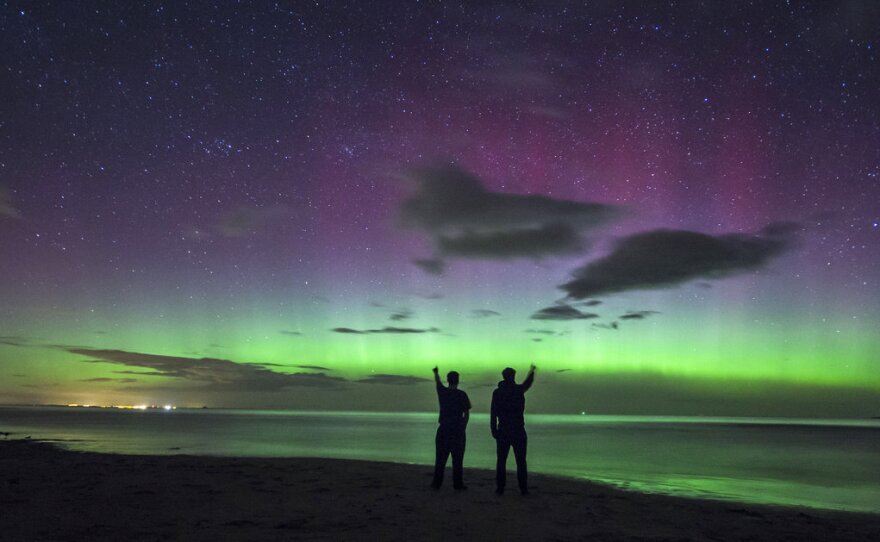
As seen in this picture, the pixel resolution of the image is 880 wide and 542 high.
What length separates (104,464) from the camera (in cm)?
1669

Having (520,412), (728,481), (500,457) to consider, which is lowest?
(728,481)

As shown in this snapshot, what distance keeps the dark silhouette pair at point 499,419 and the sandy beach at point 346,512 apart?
26.9 inches

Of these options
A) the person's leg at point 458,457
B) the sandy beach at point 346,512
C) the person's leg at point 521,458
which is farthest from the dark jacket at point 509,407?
the sandy beach at point 346,512

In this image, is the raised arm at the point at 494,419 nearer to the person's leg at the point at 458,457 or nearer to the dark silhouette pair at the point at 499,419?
the dark silhouette pair at the point at 499,419

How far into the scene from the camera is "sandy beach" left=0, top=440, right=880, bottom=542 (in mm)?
8438

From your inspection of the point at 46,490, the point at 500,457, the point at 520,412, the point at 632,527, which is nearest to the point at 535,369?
the point at 520,412

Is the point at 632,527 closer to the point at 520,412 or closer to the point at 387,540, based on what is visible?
the point at 520,412

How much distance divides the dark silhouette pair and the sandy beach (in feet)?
2.24

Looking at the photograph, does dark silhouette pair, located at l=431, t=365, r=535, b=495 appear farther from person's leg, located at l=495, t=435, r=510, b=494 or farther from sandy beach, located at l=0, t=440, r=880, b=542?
sandy beach, located at l=0, t=440, r=880, b=542

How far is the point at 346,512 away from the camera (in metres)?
9.85

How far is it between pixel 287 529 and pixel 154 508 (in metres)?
3.10

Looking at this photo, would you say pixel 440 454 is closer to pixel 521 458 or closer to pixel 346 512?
pixel 521 458

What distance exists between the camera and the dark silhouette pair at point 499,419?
38.4 feet

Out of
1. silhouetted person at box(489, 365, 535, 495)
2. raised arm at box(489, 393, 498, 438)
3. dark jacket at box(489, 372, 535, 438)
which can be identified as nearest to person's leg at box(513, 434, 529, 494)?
silhouetted person at box(489, 365, 535, 495)
